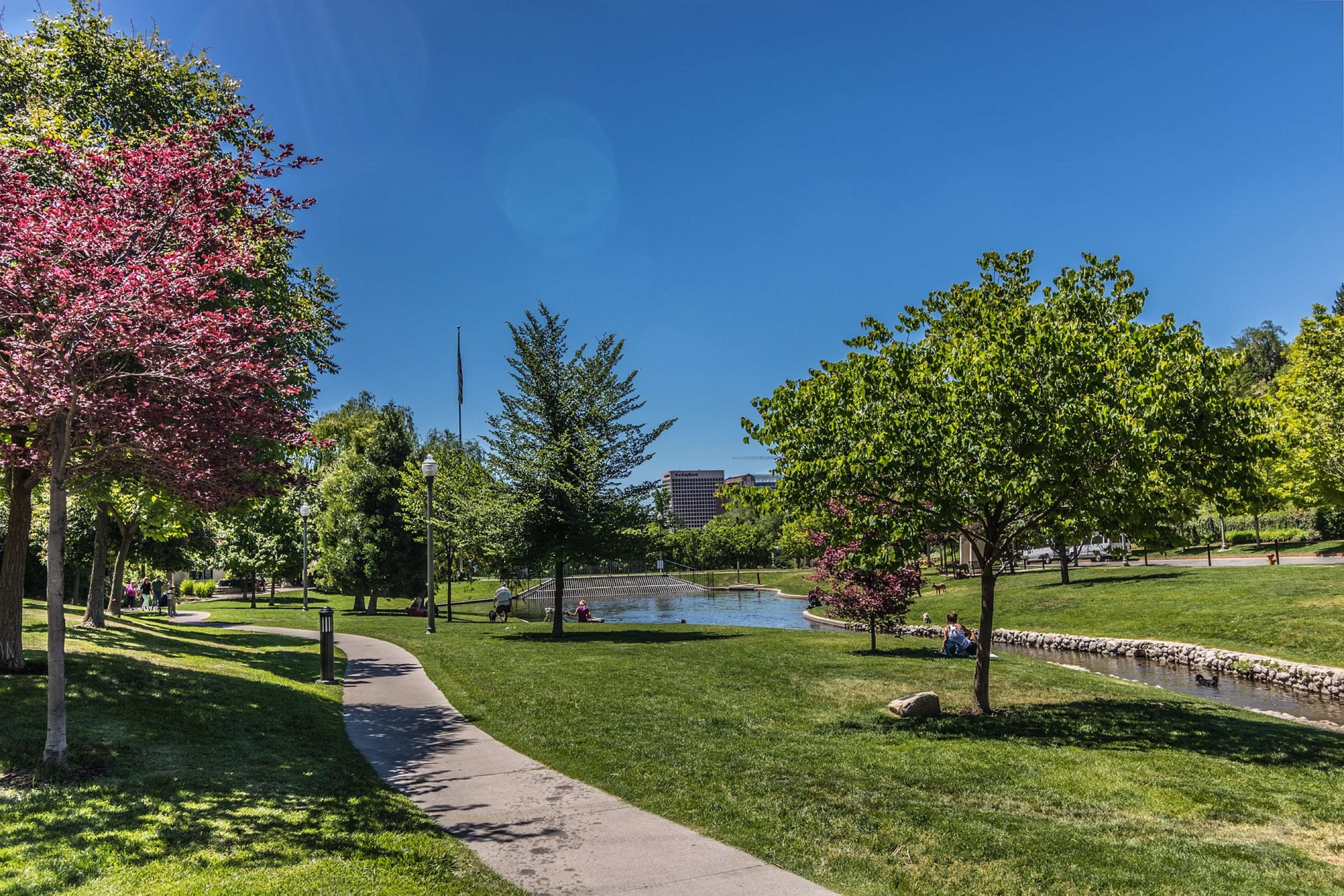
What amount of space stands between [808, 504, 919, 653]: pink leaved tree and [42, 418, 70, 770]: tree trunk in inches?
584

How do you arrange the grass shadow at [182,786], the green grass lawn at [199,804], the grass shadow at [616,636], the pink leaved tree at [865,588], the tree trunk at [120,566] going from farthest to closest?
the tree trunk at [120,566], the grass shadow at [616,636], the pink leaved tree at [865,588], the grass shadow at [182,786], the green grass lawn at [199,804]

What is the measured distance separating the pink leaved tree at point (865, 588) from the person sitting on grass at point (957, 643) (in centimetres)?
135

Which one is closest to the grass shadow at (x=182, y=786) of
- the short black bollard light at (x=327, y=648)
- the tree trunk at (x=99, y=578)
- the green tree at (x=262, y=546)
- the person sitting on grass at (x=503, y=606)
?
the short black bollard light at (x=327, y=648)

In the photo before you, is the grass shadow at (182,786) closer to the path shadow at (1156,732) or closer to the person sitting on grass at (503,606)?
the path shadow at (1156,732)

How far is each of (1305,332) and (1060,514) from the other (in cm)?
2326

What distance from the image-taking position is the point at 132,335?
7.88 metres

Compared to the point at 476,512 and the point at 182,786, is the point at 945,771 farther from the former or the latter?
the point at 476,512

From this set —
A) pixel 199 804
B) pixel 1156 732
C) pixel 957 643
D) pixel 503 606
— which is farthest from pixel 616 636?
pixel 199 804

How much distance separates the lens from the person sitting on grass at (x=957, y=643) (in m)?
20.3

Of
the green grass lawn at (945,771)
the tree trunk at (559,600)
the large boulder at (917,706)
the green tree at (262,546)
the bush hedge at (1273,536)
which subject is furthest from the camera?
the bush hedge at (1273,536)

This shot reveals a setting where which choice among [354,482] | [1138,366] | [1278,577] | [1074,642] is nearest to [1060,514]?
[1138,366]

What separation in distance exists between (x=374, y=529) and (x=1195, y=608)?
35963mm

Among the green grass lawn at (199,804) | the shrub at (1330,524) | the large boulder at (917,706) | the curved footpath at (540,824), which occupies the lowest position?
the large boulder at (917,706)

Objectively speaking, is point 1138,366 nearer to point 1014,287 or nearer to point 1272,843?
point 1014,287
